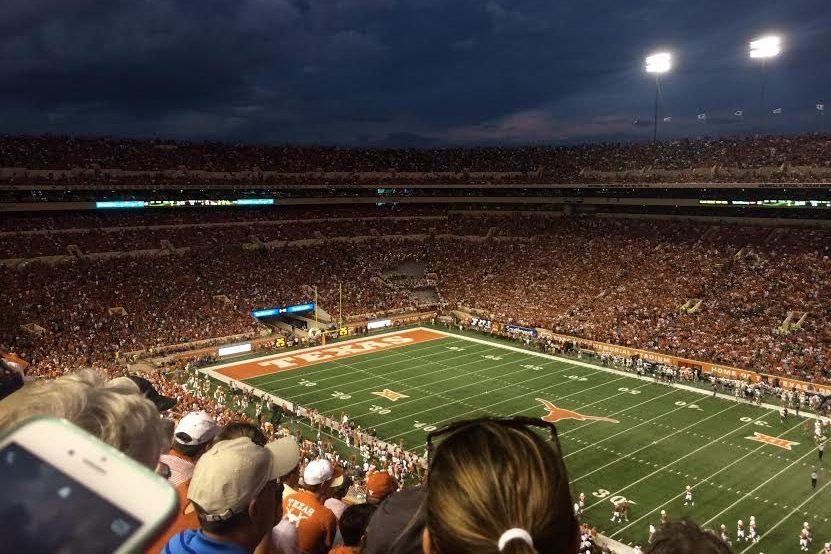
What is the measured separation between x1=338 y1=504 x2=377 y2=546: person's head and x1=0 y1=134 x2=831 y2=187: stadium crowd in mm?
45939

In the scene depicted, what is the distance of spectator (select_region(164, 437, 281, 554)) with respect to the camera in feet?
7.79

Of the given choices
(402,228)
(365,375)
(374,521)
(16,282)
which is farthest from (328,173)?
(374,521)

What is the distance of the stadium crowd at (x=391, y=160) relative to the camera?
45875 mm

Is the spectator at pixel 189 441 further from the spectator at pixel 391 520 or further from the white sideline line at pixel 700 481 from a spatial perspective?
the white sideline line at pixel 700 481

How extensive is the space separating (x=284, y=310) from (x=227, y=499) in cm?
3953

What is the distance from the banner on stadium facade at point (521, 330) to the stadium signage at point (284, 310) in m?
13.3

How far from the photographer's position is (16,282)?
36250 mm

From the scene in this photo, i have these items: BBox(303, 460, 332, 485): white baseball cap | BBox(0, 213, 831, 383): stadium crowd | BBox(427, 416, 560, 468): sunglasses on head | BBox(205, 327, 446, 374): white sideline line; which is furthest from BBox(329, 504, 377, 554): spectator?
BBox(0, 213, 831, 383): stadium crowd

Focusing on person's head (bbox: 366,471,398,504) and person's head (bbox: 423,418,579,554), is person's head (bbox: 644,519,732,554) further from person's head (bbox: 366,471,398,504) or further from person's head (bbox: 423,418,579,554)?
person's head (bbox: 366,471,398,504)

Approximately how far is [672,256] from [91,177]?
→ 42279 millimetres

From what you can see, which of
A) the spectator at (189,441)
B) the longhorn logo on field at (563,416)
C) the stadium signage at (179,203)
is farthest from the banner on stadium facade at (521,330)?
the spectator at (189,441)

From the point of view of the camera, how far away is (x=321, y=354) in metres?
34.8

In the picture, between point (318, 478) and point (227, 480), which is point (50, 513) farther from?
point (318, 478)

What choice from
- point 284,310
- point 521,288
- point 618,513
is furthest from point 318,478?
point 521,288
